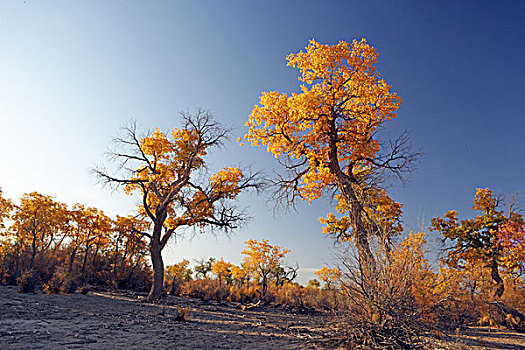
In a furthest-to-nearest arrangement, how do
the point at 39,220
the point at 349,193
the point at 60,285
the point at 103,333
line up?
the point at 39,220, the point at 60,285, the point at 349,193, the point at 103,333

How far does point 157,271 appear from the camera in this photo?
1345cm

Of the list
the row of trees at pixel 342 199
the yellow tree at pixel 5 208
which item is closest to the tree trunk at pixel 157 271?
the row of trees at pixel 342 199

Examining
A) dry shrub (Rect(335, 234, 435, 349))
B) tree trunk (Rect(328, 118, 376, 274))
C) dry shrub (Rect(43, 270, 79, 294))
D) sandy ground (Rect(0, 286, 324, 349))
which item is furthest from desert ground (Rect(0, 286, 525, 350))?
tree trunk (Rect(328, 118, 376, 274))

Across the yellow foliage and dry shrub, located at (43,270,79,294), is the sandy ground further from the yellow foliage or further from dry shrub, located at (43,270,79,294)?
the yellow foliage

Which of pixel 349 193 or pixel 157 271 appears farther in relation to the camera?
pixel 157 271

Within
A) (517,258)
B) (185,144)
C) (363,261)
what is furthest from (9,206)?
(517,258)

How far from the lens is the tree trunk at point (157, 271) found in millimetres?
12922

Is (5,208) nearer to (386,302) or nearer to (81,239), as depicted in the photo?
(81,239)

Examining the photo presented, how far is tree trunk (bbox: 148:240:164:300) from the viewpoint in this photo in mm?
12922

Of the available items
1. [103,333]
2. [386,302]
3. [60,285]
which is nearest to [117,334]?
[103,333]

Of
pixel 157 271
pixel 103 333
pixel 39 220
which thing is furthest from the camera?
pixel 39 220

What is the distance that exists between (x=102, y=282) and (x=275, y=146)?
1317 centimetres

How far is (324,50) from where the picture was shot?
10484mm

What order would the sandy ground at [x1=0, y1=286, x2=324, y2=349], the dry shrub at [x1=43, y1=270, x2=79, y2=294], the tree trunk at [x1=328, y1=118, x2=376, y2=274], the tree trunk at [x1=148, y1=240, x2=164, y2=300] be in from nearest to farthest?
the sandy ground at [x1=0, y1=286, x2=324, y2=349], the tree trunk at [x1=328, y1=118, x2=376, y2=274], the dry shrub at [x1=43, y1=270, x2=79, y2=294], the tree trunk at [x1=148, y1=240, x2=164, y2=300]
